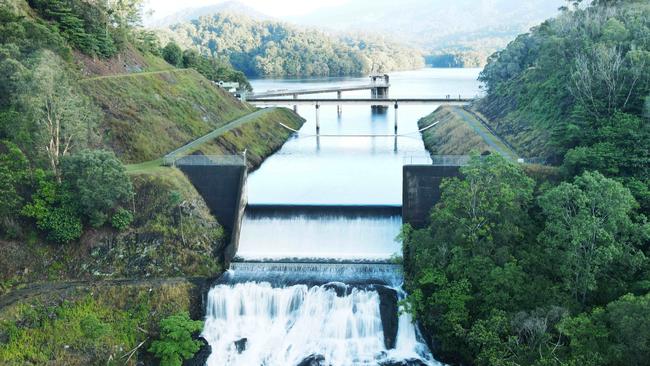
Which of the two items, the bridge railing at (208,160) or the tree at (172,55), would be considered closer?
the bridge railing at (208,160)

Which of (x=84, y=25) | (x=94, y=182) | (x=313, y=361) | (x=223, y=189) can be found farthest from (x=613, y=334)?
(x=84, y=25)

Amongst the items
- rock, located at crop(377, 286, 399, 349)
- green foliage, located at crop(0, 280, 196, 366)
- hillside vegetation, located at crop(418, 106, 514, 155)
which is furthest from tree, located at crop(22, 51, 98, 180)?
hillside vegetation, located at crop(418, 106, 514, 155)

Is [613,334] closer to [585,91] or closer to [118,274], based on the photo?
[585,91]

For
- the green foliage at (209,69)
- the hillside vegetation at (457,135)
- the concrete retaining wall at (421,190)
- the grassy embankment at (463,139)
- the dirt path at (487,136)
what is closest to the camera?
A: the grassy embankment at (463,139)

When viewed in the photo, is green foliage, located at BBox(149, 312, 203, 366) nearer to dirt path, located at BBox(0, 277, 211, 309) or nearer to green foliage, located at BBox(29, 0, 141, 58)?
dirt path, located at BBox(0, 277, 211, 309)

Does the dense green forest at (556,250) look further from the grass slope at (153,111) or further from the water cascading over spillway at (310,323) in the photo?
the grass slope at (153,111)

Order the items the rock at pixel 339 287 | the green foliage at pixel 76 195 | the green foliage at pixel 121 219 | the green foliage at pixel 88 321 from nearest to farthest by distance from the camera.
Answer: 1. the green foliage at pixel 88 321
2. the rock at pixel 339 287
3. the green foliage at pixel 76 195
4. the green foliage at pixel 121 219

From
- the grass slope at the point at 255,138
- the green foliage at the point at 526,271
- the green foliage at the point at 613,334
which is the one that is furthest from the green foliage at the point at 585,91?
the grass slope at the point at 255,138

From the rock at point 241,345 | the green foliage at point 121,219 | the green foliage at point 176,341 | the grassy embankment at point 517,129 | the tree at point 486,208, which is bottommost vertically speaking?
the rock at point 241,345

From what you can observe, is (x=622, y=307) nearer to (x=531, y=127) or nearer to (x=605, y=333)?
(x=605, y=333)
